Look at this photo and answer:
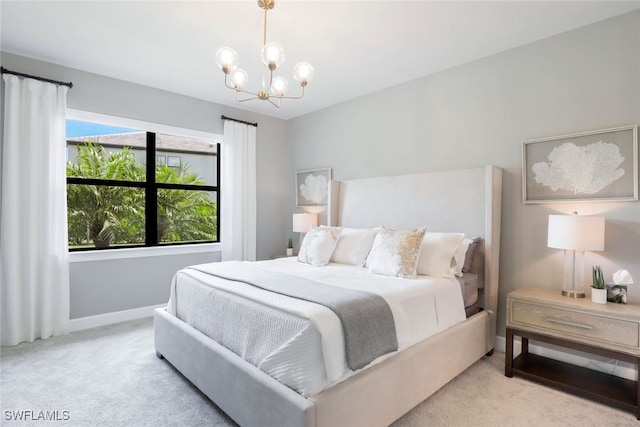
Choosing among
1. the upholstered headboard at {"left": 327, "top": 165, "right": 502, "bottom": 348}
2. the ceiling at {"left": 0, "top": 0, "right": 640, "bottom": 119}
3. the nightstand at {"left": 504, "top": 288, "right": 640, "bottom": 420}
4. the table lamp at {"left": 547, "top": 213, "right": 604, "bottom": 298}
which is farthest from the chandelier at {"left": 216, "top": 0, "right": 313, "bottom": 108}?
the nightstand at {"left": 504, "top": 288, "right": 640, "bottom": 420}

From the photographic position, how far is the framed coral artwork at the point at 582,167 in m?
2.36

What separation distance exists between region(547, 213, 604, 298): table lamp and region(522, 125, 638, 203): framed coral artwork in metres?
0.31

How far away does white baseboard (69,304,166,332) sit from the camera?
3.38 m

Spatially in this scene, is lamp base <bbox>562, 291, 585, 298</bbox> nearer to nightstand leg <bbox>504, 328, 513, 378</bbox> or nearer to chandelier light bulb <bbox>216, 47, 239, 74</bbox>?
nightstand leg <bbox>504, 328, 513, 378</bbox>

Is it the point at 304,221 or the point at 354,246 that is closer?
the point at 354,246

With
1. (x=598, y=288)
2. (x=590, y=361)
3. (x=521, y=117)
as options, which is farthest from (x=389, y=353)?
(x=521, y=117)

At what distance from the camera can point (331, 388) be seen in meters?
1.56

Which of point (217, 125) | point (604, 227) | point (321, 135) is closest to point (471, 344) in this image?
point (604, 227)

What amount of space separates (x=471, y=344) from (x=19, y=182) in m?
4.21

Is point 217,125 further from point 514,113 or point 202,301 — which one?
point 514,113

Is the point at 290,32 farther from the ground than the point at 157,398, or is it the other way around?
the point at 290,32

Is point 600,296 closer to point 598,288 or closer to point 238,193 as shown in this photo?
point 598,288

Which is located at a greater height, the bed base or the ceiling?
the ceiling

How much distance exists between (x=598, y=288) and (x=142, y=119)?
4576 millimetres
